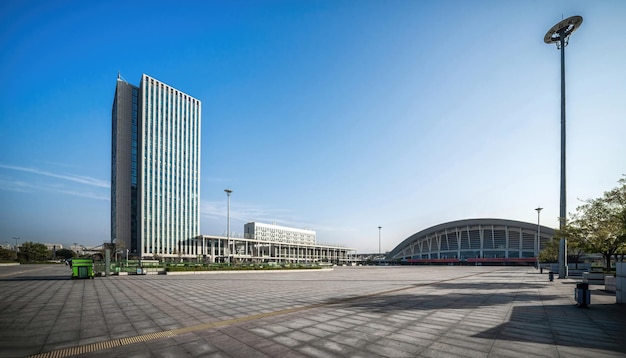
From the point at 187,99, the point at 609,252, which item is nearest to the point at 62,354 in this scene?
the point at 609,252

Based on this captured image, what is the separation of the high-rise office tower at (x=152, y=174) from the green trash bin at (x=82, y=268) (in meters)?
74.9

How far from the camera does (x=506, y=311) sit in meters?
10.3

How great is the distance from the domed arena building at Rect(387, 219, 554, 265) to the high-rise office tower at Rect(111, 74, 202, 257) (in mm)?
82771

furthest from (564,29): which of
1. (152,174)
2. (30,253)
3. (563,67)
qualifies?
(30,253)

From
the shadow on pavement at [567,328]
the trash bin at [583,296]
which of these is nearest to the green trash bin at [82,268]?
the shadow on pavement at [567,328]

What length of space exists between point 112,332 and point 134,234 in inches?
3963

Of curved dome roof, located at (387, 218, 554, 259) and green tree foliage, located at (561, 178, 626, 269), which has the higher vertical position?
green tree foliage, located at (561, 178, 626, 269)

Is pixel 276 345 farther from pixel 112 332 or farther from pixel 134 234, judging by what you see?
pixel 134 234

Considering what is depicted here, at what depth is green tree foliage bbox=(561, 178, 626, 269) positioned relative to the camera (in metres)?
21.1

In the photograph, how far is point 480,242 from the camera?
106m

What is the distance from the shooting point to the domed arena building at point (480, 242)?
312 ft

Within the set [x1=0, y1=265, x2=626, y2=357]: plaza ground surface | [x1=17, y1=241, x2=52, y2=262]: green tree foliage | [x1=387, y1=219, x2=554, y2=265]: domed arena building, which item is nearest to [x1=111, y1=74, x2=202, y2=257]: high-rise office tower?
[x1=17, y1=241, x2=52, y2=262]: green tree foliage

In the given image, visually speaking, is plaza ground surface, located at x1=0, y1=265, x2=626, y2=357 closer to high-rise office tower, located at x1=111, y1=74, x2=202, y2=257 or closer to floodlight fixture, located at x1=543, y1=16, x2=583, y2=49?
floodlight fixture, located at x1=543, y1=16, x2=583, y2=49

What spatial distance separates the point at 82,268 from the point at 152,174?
3118 inches
